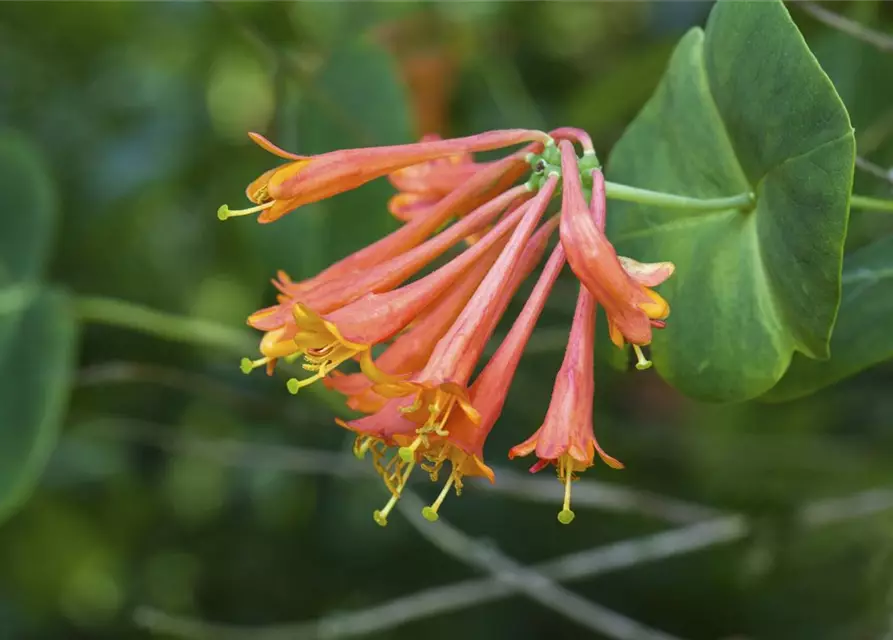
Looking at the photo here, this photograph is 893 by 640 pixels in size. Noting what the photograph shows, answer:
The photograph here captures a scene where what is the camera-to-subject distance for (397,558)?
4.68ft

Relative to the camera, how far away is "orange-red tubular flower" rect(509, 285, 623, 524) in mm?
524

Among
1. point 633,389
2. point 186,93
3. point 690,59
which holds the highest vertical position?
point 186,93

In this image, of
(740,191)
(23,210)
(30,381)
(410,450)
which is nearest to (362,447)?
(410,450)

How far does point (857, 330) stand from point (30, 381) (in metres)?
0.83

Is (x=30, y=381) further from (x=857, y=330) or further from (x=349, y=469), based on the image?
(x=857, y=330)

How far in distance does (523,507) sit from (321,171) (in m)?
0.96

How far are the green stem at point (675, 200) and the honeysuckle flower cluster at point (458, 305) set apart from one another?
0.01m

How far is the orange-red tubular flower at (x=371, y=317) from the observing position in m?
0.53

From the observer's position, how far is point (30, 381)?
1015mm

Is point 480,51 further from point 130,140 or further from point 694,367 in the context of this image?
point 694,367

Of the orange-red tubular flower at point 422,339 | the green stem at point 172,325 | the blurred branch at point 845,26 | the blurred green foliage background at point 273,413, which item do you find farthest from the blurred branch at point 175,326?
the blurred branch at point 845,26

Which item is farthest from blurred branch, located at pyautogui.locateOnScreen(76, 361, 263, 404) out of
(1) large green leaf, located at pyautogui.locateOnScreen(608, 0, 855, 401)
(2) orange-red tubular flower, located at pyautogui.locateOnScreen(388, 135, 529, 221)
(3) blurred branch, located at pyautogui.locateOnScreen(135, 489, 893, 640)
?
(1) large green leaf, located at pyautogui.locateOnScreen(608, 0, 855, 401)

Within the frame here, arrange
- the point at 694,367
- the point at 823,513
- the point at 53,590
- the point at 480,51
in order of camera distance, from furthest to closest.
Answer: the point at 53,590
the point at 480,51
the point at 823,513
the point at 694,367

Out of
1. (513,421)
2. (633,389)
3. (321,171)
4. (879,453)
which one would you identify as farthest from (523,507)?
(321,171)
